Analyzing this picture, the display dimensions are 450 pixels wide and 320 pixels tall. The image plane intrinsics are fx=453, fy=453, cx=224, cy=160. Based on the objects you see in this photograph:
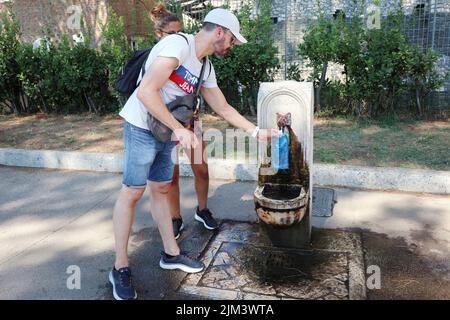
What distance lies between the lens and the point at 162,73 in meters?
2.75

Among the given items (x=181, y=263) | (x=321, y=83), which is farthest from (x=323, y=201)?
(x=321, y=83)

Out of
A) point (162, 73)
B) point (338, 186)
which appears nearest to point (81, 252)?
point (162, 73)

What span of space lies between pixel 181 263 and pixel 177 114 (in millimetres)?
1154

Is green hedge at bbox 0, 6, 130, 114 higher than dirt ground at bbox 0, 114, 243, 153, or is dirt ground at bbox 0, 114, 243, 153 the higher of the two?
green hedge at bbox 0, 6, 130, 114

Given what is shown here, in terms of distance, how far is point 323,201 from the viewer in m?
4.68

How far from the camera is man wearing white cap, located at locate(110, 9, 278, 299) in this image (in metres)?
2.77

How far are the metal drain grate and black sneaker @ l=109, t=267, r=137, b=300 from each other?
1965mm

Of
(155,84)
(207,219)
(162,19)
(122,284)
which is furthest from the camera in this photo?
(207,219)

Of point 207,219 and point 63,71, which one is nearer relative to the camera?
point 207,219

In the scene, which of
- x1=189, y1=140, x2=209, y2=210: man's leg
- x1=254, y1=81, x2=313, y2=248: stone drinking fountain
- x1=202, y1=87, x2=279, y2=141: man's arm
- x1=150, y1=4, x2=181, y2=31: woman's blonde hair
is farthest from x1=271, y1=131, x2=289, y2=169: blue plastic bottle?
x1=150, y1=4, x2=181, y2=31: woman's blonde hair

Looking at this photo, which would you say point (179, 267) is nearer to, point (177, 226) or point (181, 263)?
point (181, 263)

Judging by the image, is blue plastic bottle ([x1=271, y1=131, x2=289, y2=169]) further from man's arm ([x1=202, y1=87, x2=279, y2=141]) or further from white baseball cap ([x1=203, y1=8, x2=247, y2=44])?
white baseball cap ([x1=203, y1=8, x2=247, y2=44])
